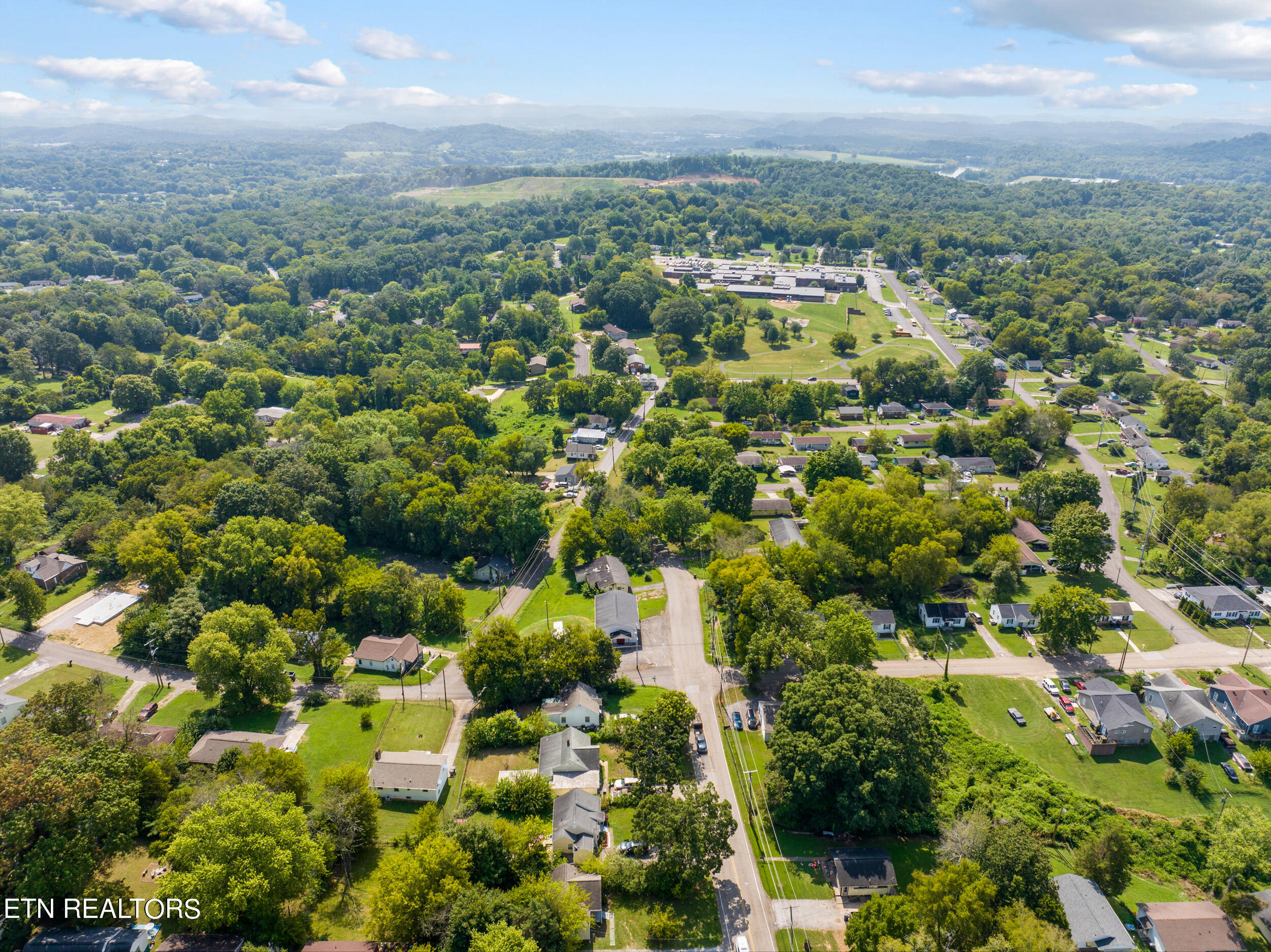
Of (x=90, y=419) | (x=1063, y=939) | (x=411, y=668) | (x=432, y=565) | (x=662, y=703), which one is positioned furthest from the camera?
(x=90, y=419)

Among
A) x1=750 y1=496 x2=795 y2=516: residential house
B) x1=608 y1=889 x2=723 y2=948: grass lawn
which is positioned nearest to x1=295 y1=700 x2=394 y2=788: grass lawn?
x1=608 y1=889 x2=723 y2=948: grass lawn

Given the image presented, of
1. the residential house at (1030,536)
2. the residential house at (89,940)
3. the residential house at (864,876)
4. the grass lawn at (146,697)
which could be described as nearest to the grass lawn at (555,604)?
the grass lawn at (146,697)

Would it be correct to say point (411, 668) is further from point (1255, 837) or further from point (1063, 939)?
point (1255, 837)

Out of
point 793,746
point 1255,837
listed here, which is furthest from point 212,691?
point 1255,837

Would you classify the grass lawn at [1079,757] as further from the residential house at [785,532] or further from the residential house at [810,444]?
the residential house at [810,444]

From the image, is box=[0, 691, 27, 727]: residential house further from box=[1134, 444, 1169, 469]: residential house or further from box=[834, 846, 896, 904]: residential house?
box=[1134, 444, 1169, 469]: residential house

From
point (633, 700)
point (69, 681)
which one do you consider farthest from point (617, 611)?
point (69, 681)
